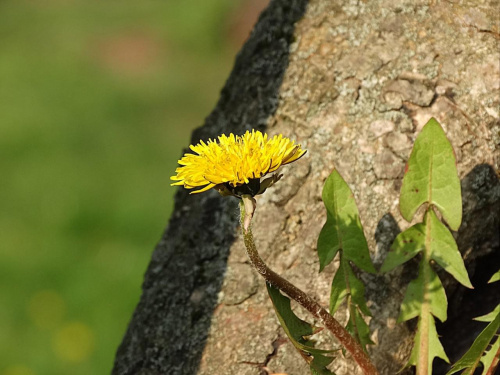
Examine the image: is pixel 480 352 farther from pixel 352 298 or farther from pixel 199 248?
pixel 199 248

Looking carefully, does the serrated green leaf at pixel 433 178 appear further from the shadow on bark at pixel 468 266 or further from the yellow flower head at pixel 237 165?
the yellow flower head at pixel 237 165

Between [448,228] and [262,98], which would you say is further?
[262,98]

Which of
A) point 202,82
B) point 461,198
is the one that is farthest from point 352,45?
point 202,82

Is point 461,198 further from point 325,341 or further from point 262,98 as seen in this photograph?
point 262,98

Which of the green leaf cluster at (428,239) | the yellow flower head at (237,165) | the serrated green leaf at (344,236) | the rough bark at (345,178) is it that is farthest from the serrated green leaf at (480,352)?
the yellow flower head at (237,165)

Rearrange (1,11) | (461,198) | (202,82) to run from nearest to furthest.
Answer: (461,198) → (202,82) → (1,11)
